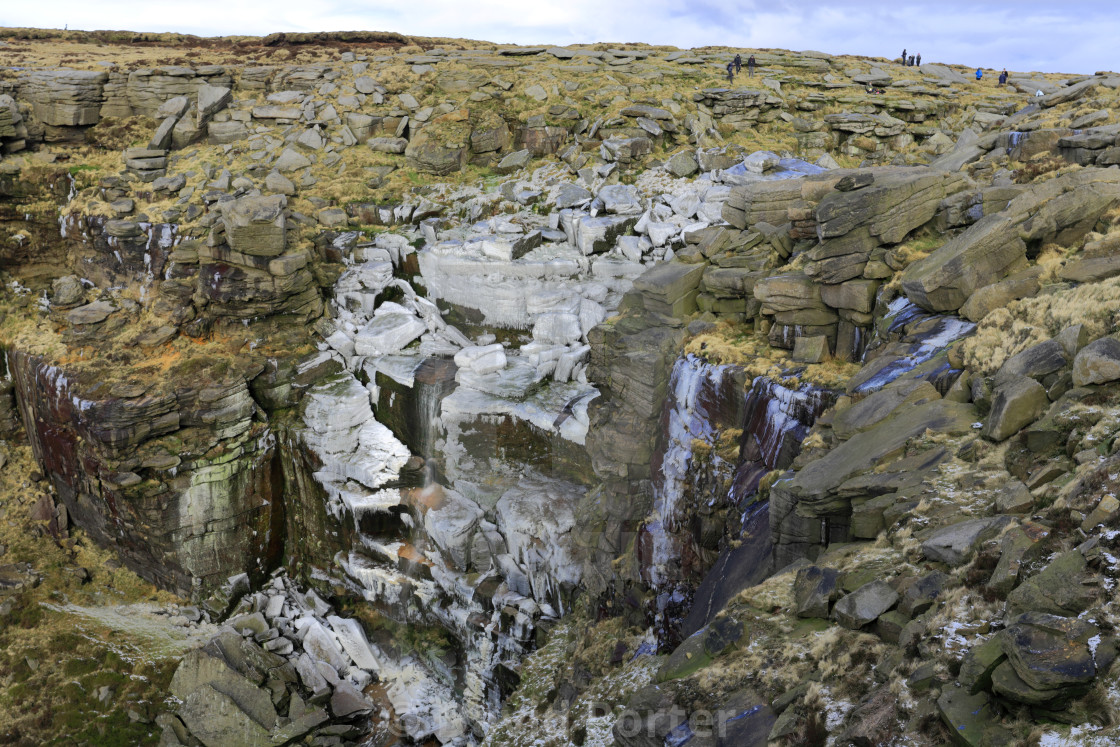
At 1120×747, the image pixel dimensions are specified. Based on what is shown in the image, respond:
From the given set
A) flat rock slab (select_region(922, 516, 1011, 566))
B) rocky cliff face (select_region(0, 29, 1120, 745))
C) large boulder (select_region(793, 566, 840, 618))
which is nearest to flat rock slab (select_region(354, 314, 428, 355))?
rocky cliff face (select_region(0, 29, 1120, 745))

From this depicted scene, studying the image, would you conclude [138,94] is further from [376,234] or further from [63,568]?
[63,568]

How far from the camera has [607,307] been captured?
2397cm

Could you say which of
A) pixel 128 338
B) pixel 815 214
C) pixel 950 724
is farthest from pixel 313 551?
pixel 950 724

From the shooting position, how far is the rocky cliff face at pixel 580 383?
8.97 meters

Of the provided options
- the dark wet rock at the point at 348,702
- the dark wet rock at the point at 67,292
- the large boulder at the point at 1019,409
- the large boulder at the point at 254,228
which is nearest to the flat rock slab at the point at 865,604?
the large boulder at the point at 1019,409

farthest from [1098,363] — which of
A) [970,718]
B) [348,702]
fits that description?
[348,702]

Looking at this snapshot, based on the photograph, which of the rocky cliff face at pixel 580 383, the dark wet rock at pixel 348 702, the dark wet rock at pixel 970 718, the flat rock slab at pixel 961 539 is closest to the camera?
the dark wet rock at pixel 970 718

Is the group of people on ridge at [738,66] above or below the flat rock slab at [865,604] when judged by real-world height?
above

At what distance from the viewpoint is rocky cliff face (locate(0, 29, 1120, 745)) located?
897 centimetres

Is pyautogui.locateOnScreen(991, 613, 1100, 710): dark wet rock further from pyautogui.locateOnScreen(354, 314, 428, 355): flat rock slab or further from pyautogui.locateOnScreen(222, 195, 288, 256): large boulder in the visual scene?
pyautogui.locateOnScreen(222, 195, 288, 256): large boulder

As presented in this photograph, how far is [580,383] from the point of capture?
23031 mm

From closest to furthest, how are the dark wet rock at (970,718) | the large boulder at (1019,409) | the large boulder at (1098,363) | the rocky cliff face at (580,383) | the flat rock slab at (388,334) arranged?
1. the dark wet rock at (970,718)
2. the rocky cliff face at (580,383)
3. the large boulder at (1098,363)
4. the large boulder at (1019,409)
5. the flat rock slab at (388,334)

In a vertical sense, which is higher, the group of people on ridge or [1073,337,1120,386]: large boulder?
the group of people on ridge

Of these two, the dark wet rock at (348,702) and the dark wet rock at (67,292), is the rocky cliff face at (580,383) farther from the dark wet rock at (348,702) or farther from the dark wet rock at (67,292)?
the dark wet rock at (67,292)
